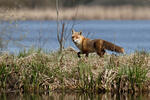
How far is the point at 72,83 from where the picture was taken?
398 inches

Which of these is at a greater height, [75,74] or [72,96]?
[75,74]

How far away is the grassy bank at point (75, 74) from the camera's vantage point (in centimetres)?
986

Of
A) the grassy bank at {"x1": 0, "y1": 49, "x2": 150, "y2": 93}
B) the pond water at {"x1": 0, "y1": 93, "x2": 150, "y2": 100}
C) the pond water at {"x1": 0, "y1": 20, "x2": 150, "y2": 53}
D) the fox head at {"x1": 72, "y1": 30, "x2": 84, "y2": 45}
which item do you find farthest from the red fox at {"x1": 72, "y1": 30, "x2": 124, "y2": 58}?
the pond water at {"x1": 0, "y1": 93, "x2": 150, "y2": 100}

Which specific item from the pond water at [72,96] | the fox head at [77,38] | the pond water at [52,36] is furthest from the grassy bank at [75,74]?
the fox head at [77,38]

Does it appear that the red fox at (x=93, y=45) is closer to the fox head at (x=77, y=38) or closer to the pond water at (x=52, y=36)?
the fox head at (x=77, y=38)

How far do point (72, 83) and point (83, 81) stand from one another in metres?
0.30

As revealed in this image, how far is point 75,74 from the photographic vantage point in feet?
33.5

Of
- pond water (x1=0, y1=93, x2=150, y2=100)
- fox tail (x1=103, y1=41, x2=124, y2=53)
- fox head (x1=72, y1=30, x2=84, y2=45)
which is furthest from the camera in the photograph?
fox head (x1=72, y1=30, x2=84, y2=45)

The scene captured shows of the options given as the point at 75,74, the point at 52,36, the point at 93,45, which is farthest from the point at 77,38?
the point at 52,36

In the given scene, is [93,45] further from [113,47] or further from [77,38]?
[113,47]

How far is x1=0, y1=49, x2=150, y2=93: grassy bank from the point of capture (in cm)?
986

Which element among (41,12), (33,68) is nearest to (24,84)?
(33,68)

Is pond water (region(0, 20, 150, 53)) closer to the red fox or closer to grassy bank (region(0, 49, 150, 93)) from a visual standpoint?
the red fox

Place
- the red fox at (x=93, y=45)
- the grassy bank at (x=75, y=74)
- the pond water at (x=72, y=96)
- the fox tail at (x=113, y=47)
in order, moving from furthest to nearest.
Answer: the red fox at (x=93, y=45), the fox tail at (x=113, y=47), the grassy bank at (x=75, y=74), the pond water at (x=72, y=96)
